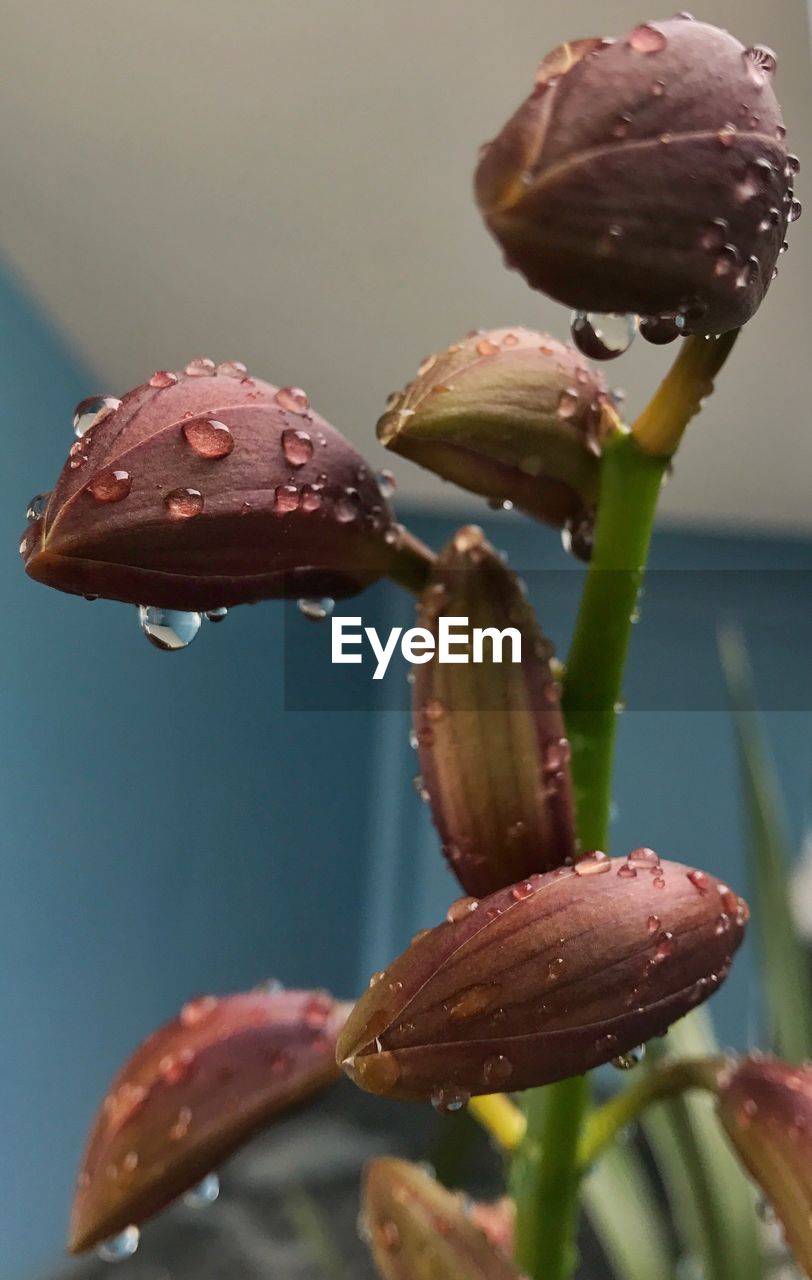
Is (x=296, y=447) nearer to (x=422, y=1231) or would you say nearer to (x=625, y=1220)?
(x=422, y=1231)

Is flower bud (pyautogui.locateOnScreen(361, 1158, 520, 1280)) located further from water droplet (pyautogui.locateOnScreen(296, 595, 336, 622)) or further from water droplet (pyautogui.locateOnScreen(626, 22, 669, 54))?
water droplet (pyautogui.locateOnScreen(626, 22, 669, 54))

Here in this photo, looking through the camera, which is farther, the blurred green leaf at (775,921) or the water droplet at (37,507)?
the blurred green leaf at (775,921)

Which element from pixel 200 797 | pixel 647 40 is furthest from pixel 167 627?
pixel 200 797

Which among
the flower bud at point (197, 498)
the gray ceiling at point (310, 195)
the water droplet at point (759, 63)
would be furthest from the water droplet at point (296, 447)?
the gray ceiling at point (310, 195)

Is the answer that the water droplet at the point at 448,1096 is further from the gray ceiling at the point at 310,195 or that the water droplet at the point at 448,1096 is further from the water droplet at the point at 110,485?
the gray ceiling at the point at 310,195

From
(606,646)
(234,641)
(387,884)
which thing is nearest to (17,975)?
(234,641)
